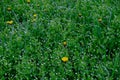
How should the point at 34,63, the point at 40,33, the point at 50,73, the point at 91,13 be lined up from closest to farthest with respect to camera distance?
the point at 50,73 → the point at 34,63 → the point at 40,33 → the point at 91,13

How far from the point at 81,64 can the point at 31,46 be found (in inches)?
27.7

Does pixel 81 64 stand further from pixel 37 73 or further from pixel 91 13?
pixel 91 13

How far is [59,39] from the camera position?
3592mm

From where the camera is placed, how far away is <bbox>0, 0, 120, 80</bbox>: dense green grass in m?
3.07

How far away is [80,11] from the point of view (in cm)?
413

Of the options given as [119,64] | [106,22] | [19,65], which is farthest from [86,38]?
[19,65]

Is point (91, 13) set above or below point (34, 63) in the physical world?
above

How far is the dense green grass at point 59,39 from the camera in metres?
3.07

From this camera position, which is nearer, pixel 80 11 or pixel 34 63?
pixel 34 63

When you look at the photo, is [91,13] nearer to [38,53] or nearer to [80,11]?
Result: [80,11]

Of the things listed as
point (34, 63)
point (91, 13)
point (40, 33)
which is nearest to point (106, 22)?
point (91, 13)

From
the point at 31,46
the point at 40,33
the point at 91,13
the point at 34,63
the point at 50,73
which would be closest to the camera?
the point at 50,73

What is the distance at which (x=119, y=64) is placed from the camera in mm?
3070

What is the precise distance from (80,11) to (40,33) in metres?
0.76
